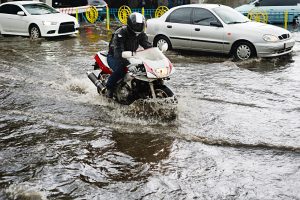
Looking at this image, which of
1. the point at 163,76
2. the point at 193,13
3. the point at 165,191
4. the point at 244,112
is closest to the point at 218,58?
the point at 193,13

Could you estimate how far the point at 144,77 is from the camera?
717 cm

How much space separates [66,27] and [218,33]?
773cm

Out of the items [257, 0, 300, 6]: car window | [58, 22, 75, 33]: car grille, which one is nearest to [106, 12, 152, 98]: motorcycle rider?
[58, 22, 75, 33]: car grille

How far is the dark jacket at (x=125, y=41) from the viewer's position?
7441mm

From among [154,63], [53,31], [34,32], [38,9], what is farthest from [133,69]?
[38,9]

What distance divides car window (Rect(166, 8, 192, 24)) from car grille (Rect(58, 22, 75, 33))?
568 cm

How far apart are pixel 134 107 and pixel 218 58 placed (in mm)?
5596

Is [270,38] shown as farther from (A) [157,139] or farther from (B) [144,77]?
(A) [157,139]

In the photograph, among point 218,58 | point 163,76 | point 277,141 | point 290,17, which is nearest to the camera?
point 277,141

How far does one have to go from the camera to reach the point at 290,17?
19.9 m

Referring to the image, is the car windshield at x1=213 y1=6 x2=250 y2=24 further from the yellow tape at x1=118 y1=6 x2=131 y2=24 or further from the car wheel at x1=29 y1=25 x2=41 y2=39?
the yellow tape at x1=118 y1=6 x2=131 y2=24

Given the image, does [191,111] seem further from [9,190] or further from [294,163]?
[9,190]

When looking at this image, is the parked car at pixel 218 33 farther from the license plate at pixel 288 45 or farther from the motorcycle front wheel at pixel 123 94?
the motorcycle front wheel at pixel 123 94

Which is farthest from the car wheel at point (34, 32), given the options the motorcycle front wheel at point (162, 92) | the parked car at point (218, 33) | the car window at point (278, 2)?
the motorcycle front wheel at point (162, 92)
